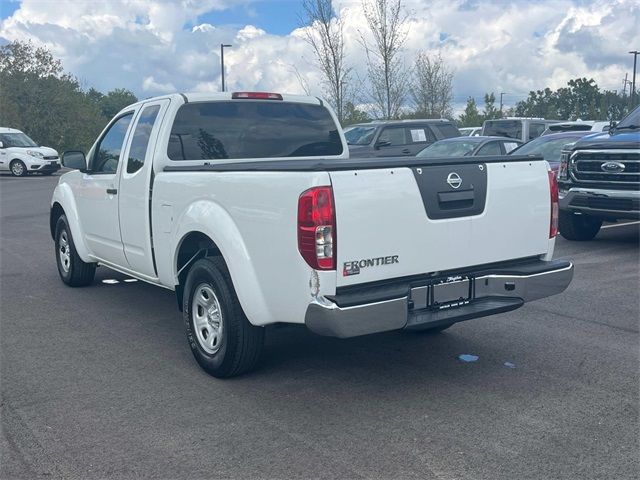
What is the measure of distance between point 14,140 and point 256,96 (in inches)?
1038

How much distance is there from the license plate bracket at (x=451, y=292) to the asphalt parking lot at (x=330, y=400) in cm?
61

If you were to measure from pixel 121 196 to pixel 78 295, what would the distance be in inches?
74.9

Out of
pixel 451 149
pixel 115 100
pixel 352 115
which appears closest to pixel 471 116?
pixel 352 115

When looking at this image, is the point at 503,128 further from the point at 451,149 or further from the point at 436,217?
the point at 436,217

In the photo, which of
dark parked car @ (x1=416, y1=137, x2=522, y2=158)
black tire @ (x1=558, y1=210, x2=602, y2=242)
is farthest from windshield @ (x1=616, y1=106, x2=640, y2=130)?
dark parked car @ (x1=416, y1=137, x2=522, y2=158)

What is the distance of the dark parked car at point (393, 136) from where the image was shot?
19641 mm

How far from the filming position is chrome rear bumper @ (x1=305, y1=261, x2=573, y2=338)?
4297 mm

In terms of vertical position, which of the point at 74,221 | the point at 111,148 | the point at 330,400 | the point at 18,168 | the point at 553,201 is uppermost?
the point at 111,148

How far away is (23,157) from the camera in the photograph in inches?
1140

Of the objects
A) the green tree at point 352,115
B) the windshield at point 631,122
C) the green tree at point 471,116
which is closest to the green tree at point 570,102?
the green tree at point 471,116

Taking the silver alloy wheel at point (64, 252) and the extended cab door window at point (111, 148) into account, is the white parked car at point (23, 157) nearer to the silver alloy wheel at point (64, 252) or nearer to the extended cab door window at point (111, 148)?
the silver alloy wheel at point (64, 252)

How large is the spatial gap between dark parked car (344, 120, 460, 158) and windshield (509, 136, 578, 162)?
648 centimetres

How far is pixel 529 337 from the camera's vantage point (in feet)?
20.1

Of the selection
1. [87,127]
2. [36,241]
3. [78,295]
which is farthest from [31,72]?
[78,295]
